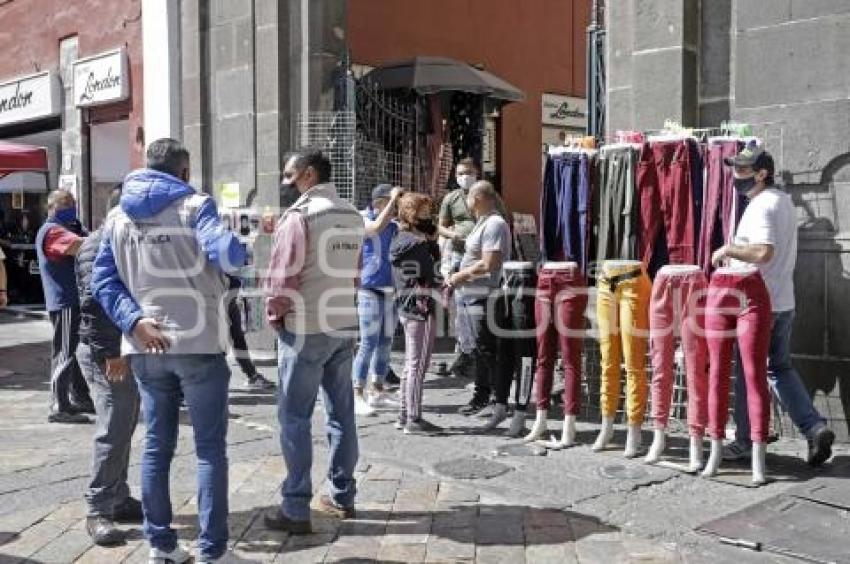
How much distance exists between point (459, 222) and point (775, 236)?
13.2ft

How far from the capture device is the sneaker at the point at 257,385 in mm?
8570

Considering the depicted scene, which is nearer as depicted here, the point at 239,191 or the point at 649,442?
the point at 649,442

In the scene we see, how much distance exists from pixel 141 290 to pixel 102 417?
0.98 m

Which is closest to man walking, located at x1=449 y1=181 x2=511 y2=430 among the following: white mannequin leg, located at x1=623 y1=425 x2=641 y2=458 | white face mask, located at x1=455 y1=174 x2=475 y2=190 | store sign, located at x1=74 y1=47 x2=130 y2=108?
white mannequin leg, located at x1=623 y1=425 x2=641 y2=458

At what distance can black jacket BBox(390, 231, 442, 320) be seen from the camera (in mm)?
6629

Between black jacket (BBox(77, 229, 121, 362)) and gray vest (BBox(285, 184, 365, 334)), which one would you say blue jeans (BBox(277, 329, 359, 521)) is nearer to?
gray vest (BBox(285, 184, 365, 334))

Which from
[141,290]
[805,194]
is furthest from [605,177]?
[141,290]

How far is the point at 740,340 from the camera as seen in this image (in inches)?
217

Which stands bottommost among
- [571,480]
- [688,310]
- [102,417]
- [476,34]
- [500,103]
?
[571,480]

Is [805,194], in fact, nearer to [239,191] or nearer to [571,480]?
[571,480]

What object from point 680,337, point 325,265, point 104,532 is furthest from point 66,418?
point 680,337

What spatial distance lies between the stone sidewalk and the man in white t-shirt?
1681mm

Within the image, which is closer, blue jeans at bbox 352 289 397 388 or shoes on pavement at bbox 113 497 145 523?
shoes on pavement at bbox 113 497 145 523

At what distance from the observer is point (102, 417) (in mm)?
4727
